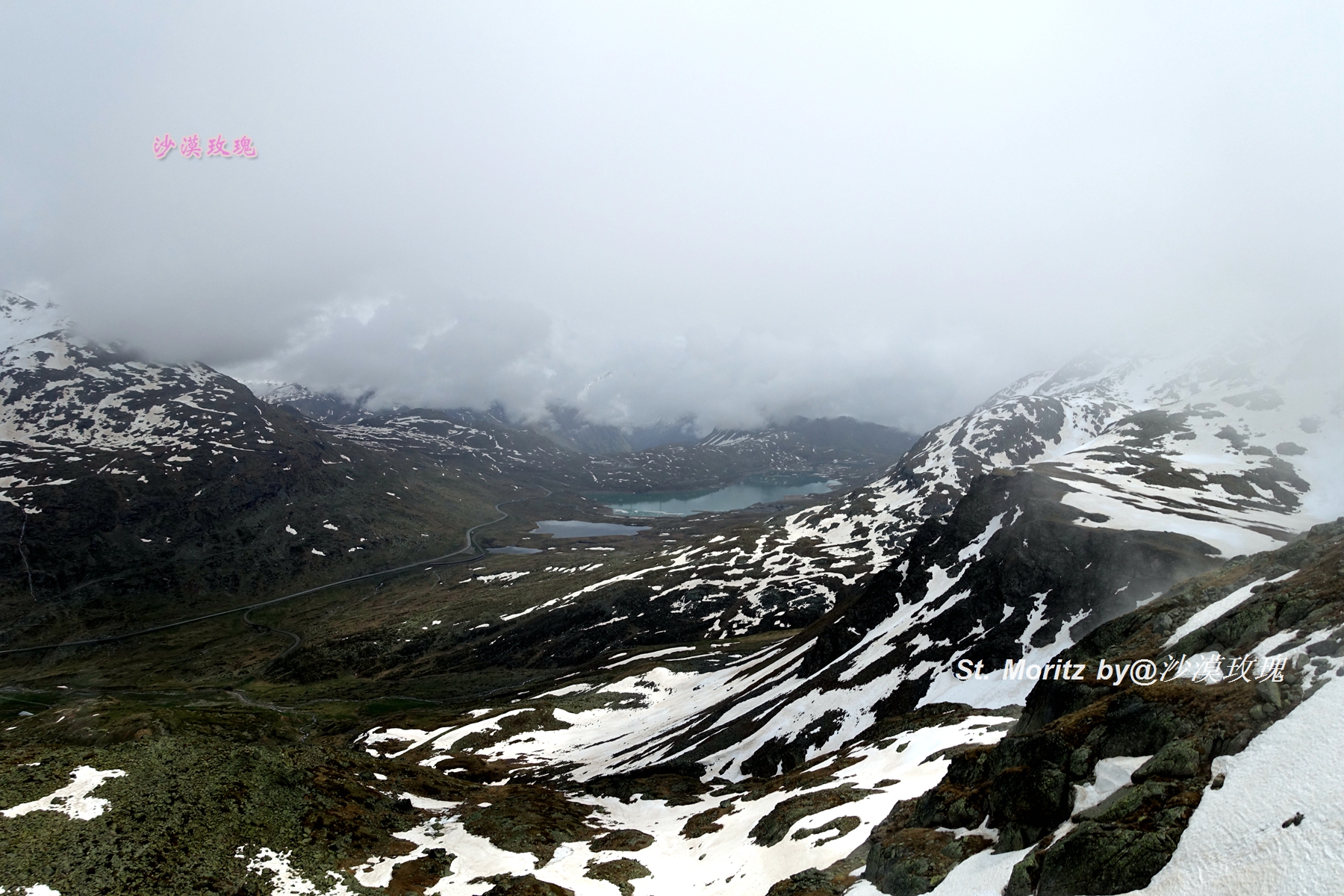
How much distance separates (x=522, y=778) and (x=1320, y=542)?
7710 centimetres

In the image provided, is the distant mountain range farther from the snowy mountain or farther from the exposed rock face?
the snowy mountain

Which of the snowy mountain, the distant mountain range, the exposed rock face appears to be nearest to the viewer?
the exposed rock face

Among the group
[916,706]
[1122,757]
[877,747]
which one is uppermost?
[1122,757]

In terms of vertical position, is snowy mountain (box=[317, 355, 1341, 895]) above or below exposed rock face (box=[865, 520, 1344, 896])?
below

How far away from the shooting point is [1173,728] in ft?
56.9

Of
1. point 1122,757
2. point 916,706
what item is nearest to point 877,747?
point 916,706

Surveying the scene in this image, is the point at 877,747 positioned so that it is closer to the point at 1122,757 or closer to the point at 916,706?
the point at 916,706

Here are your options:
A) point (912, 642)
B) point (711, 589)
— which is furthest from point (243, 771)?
point (711, 589)

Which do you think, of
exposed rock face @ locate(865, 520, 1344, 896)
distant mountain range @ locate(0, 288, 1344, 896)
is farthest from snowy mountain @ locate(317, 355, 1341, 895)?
distant mountain range @ locate(0, 288, 1344, 896)

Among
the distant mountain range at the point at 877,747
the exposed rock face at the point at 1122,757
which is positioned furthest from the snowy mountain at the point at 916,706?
Result: the distant mountain range at the point at 877,747

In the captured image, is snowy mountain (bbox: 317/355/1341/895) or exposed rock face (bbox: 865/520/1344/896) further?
snowy mountain (bbox: 317/355/1341/895)

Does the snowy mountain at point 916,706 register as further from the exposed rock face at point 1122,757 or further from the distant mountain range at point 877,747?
the distant mountain range at point 877,747

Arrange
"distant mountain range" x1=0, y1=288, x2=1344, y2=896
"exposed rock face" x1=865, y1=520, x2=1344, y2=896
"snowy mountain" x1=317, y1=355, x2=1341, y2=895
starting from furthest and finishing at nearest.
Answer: "snowy mountain" x1=317, y1=355, x2=1341, y2=895
"distant mountain range" x1=0, y1=288, x2=1344, y2=896
"exposed rock face" x1=865, y1=520, x2=1344, y2=896

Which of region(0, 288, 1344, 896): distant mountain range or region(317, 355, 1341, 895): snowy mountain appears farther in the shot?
region(317, 355, 1341, 895): snowy mountain
